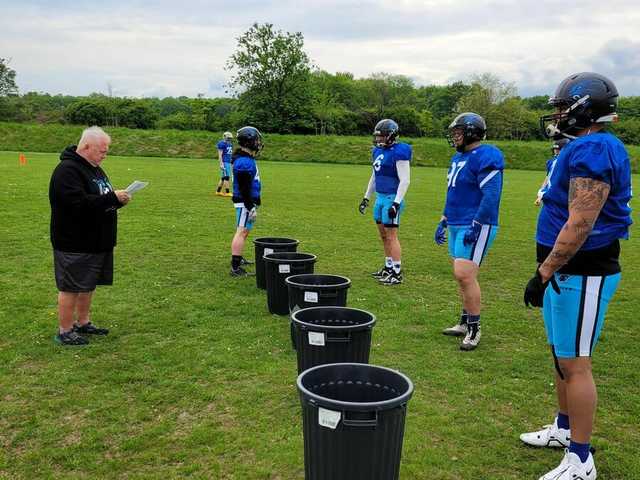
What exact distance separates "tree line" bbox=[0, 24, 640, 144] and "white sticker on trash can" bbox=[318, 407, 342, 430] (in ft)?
218

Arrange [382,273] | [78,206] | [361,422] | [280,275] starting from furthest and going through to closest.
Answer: [382,273], [280,275], [78,206], [361,422]

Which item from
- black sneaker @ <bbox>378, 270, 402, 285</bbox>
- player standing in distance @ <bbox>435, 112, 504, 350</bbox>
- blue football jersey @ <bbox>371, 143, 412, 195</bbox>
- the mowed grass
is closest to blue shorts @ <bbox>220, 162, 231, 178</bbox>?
the mowed grass

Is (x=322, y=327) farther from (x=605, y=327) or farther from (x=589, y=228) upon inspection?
(x=605, y=327)

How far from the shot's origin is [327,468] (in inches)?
119

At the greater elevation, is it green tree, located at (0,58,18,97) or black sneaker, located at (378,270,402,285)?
green tree, located at (0,58,18,97)

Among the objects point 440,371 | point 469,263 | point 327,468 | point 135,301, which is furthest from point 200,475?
point 135,301

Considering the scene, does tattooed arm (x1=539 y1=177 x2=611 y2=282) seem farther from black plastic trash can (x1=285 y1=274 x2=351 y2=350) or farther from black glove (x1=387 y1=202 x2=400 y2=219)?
black glove (x1=387 y1=202 x2=400 y2=219)

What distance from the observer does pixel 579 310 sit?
3.42 metres

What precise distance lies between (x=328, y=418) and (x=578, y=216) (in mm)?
1841

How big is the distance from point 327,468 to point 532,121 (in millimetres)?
75741

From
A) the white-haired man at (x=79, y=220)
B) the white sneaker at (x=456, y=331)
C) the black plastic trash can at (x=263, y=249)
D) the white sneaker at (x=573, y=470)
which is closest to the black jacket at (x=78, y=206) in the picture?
the white-haired man at (x=79, y=220)

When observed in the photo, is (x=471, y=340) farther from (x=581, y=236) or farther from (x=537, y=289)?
(x=581, y=236)

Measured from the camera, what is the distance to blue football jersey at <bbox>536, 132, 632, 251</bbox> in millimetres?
3164

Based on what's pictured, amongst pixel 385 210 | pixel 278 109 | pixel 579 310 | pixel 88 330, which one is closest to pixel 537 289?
pixel 579 310
